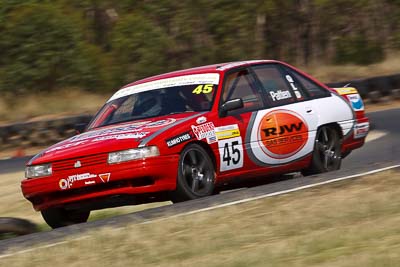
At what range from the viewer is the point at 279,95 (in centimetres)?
962

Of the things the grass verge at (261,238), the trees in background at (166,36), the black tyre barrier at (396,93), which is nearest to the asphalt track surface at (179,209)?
the grass verge at (261,238)

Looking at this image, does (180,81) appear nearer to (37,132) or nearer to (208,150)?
(208,150)

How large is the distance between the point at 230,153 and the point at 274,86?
116 centimetres

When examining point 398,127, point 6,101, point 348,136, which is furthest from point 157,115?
point 6,101

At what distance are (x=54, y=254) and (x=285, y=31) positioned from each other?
22.7 metres

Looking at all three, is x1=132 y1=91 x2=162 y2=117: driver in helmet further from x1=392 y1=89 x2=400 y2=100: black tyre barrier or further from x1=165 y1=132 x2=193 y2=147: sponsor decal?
x1=392 y1=89 x2=400 y2=100: black tyre barrier

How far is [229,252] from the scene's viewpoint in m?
5.87

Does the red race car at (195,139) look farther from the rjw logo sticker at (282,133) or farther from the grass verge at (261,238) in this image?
the grass verge at (261,238)

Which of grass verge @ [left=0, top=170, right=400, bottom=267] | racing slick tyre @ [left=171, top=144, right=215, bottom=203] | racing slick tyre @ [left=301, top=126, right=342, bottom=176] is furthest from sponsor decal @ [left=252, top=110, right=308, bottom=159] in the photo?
grass verge @ [left=0, top=170, right=400, bottom=267]

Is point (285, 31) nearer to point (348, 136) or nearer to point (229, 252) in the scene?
point (348, 136)

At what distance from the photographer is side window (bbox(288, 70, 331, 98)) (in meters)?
10.1

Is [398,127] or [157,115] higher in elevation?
[157,115]

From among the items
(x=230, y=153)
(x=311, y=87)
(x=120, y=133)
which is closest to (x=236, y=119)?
(x=230, y=153)

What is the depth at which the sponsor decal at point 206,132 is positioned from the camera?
8461mm
